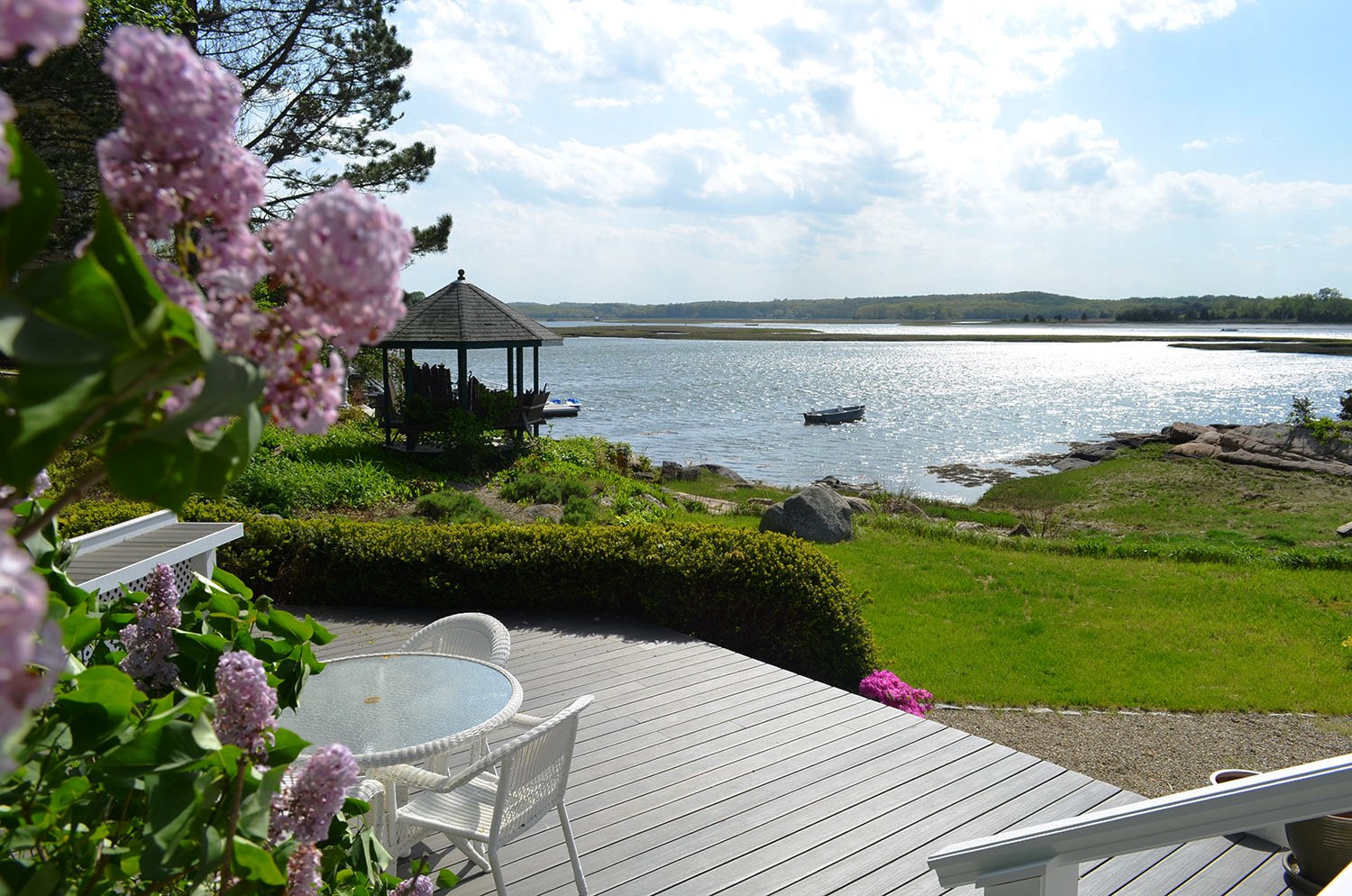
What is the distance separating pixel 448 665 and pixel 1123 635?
8117 millimetres

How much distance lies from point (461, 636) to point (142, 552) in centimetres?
195

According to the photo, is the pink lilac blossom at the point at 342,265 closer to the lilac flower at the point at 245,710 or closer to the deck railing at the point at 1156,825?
the lilac flower at the point at 245,710

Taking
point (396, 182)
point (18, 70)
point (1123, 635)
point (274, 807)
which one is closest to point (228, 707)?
point (274, 807)

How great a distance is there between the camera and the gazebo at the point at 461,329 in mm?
16156

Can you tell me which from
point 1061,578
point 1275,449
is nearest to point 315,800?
point 1061,578

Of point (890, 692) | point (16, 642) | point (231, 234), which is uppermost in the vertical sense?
point (231, 234)

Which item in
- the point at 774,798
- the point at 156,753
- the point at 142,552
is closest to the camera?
the point at 156,753

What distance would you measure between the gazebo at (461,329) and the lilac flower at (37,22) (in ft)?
51.0

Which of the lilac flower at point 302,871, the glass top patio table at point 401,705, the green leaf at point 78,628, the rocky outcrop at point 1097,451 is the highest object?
the green leaf at point 78,628

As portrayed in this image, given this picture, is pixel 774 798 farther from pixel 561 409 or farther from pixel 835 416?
pixel 835 416

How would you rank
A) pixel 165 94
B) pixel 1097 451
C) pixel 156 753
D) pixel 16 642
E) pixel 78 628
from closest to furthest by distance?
pixel 16 642, pixel 165 94, pixel 156 753, pixel 78 628, pixel 1097 451

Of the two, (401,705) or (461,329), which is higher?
(461,329)

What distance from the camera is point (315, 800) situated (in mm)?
1235

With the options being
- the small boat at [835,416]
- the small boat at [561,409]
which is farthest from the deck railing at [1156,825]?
the small boat at [835,416]
